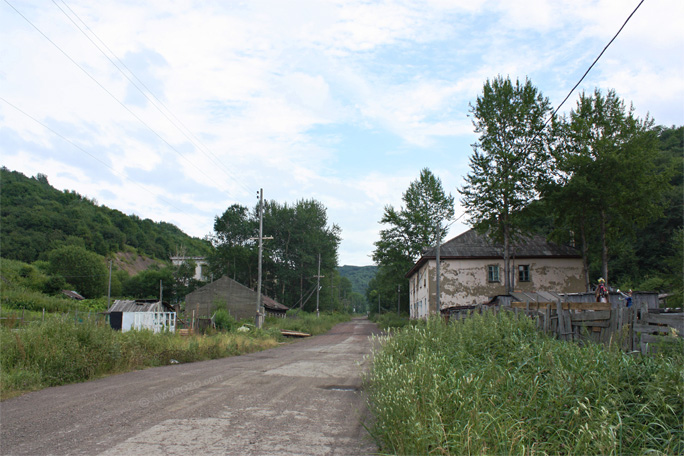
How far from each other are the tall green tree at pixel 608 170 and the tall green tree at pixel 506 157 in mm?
2040

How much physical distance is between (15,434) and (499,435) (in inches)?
215

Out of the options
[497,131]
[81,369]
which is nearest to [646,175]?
[497,131]

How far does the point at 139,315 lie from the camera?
27000 millimetres

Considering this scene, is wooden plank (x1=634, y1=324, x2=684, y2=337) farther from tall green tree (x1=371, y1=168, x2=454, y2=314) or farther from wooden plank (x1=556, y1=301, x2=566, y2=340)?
tall green tree (x1=371, y1=168, x2=454, y2=314)

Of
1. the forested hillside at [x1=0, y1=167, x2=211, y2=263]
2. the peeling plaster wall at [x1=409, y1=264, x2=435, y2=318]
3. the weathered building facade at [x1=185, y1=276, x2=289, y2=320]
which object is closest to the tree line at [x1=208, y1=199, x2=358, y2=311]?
the forested hillside at [x1=0, y1=167, x2=211, y2=263]

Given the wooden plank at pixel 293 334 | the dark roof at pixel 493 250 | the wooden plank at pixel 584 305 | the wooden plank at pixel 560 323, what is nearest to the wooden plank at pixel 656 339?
the wooden plank at pixel 560 323

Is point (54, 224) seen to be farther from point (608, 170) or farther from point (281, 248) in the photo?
point (608, 170)

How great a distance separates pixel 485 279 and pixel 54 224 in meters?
70.0

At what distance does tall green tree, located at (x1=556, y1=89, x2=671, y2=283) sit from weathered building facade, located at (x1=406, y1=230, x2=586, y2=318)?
7283mm

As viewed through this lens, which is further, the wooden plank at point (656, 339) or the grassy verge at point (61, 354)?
the grassy verge at point (61, 354)

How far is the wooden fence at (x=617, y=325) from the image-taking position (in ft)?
19.3

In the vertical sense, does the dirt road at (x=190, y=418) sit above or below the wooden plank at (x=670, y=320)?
below

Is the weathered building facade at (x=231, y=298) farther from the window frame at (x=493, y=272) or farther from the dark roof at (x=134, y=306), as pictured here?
the window frame at (x=493, y=272)

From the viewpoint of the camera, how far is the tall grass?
3.76m
